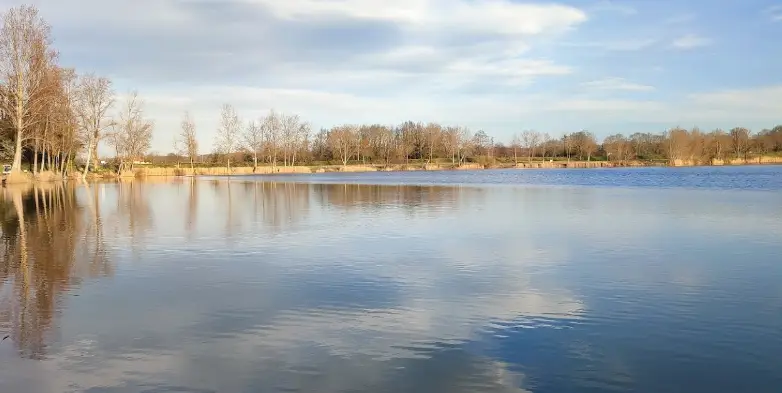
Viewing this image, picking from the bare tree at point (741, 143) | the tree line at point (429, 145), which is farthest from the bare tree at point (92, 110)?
the bare tree at point (741, 143)

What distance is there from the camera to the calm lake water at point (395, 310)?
5.21m

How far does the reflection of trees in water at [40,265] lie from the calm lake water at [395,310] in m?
0.05

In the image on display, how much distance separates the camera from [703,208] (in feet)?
66.1

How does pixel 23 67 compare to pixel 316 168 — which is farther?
pixel 316 168

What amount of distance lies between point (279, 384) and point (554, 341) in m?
2.83

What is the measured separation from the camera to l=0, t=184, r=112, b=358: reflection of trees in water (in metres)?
6.68

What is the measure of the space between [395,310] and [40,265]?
6789 mm

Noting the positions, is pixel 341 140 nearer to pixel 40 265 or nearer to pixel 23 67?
pixel 23 67

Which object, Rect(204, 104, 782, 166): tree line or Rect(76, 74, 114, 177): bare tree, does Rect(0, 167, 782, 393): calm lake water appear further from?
Rect(204, 104, 782, 166): tree line

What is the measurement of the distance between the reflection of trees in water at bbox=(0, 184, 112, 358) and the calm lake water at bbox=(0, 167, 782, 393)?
0.16 feet

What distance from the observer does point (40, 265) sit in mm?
10211

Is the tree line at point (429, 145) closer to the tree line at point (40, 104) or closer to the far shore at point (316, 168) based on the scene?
the far shore at point (316, 168)

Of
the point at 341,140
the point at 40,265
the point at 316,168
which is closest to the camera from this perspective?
the point at 40,265

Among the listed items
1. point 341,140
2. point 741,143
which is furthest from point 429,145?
point 741,143
